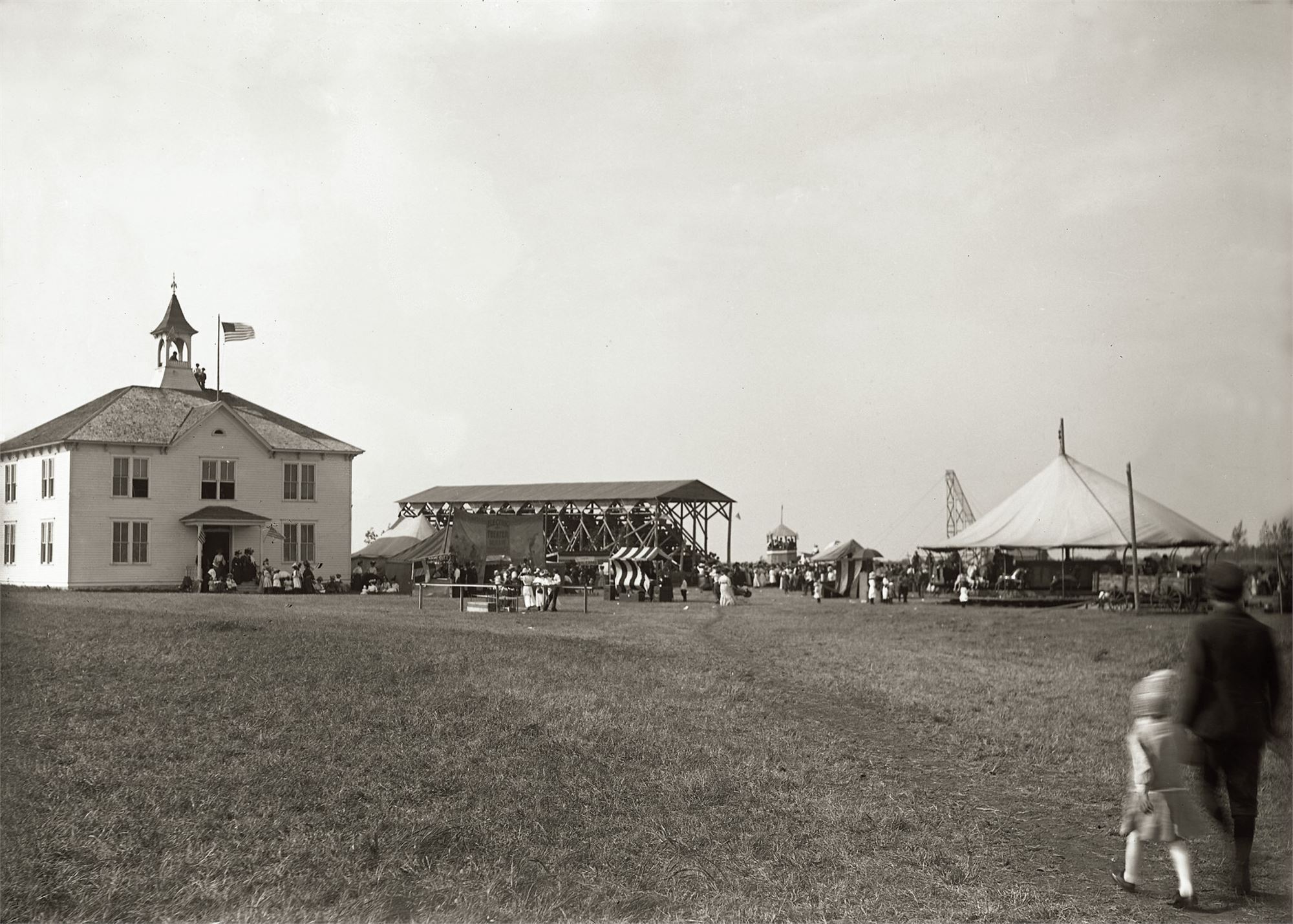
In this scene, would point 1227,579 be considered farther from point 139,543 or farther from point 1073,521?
point 139,543

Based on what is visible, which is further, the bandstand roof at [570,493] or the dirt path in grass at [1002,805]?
the bandstand roof at [570,493]

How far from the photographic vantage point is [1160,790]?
6.96 meters

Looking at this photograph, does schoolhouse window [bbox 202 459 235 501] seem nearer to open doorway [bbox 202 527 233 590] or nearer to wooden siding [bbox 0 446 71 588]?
open doorway [bbox 202 527 233 590]

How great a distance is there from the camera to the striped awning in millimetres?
45812

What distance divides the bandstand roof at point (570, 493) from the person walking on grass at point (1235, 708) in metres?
53.6

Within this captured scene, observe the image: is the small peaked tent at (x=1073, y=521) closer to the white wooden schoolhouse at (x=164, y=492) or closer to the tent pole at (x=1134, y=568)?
the tent pole at (x=1134, y=568)

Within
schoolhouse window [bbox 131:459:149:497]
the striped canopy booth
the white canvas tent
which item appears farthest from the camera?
the white canvas tent

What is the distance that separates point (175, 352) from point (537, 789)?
4297cm

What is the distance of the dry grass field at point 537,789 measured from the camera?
7.00 m

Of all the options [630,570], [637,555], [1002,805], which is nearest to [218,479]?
[630,570]

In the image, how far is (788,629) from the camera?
26.1 metres

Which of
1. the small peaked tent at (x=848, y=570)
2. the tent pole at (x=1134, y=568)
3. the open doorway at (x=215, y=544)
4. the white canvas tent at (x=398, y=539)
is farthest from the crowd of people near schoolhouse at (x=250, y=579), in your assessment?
the tent pole at (x=1134, y=568)

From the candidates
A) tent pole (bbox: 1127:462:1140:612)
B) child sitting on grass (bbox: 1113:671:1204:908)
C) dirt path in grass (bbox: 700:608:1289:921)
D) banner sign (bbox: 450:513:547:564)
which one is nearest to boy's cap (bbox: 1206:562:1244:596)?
child sitting on grass (bbox: 1113:671:1204:908)

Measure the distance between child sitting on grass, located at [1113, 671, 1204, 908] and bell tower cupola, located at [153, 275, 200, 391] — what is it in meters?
45.2
